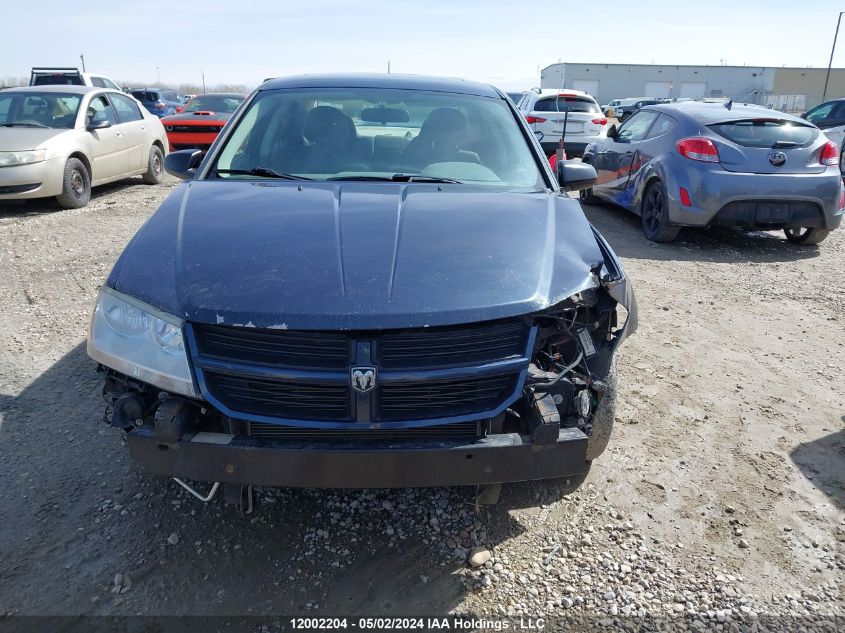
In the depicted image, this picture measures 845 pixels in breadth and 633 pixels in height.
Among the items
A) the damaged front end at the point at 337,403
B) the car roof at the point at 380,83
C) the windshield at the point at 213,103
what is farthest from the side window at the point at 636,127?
the windshield at the point at 213,103

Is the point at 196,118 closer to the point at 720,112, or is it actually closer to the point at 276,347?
the point at 720,112

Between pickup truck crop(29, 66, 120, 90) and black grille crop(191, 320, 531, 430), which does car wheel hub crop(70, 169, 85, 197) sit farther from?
black grille crop(191, 320, 531, 430)

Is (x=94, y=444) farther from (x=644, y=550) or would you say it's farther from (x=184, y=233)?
(x=644, y=550)

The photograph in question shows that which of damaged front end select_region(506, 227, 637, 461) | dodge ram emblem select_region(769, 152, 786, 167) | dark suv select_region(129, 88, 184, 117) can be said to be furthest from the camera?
dark suv select_region(129, 88, 184, 117)

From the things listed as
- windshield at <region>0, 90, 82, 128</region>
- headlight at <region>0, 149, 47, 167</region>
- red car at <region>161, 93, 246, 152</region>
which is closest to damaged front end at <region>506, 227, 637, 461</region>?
headlight at <region>0, 149, 47, 167</region>

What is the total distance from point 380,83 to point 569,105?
10.2 m

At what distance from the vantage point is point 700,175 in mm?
6836

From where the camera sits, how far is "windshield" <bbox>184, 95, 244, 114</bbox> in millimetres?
14297

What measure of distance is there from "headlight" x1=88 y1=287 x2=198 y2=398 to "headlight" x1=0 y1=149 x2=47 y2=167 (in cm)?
686

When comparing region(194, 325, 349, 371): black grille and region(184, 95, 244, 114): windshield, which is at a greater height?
region(184, 95, 244, 114): windshield

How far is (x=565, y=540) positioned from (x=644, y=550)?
31 centimetres

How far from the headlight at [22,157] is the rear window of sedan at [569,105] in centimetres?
897

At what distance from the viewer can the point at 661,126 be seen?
7.77 metres

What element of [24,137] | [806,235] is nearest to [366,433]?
[806,235]
